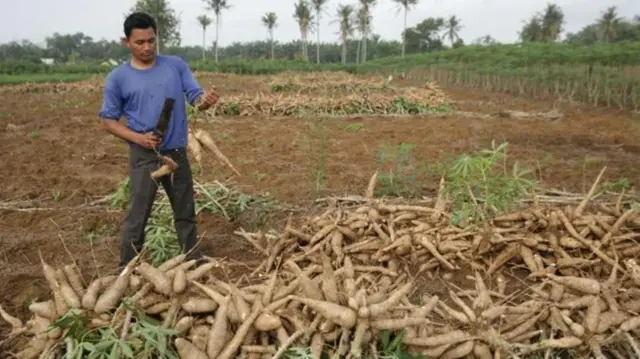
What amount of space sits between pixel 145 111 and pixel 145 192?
1.60ft

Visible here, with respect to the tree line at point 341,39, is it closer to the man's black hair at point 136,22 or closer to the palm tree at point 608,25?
the palm tree at point 608,25

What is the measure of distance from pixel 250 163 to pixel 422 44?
2014 inches

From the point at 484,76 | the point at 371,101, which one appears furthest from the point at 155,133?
the point at 484,76

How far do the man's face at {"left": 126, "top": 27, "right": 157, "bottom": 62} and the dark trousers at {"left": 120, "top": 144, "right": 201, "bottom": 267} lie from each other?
1.76ft

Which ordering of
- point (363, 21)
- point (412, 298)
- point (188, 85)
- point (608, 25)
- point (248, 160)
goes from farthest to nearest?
point (363, 21) < point (608, 25) < point (248, 160) < point (188, 85) < point (412, 298)

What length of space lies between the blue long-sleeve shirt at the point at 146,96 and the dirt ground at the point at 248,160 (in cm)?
82

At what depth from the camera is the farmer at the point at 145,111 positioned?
2.87 metres

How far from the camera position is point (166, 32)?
38906mm

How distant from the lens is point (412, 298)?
2572mm

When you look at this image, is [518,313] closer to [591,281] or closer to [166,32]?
[591,281]

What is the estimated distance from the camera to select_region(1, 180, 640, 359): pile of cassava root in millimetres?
1937

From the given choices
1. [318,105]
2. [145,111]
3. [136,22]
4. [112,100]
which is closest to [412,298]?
[145,111]

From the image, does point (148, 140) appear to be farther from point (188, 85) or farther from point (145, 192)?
point (188, 85)

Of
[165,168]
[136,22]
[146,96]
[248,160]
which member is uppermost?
[136,22]
